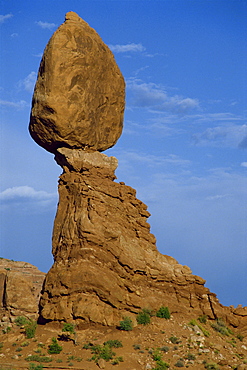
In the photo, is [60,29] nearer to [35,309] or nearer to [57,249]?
[57,249]

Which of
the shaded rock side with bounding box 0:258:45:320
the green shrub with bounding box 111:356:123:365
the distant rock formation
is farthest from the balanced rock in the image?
the green shrub with bounding box 111:356:123:365

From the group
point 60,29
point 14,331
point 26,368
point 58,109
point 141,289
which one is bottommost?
point 26,368

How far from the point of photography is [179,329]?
116 ft

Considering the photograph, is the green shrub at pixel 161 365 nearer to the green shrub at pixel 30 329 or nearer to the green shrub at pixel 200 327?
the green shrub at pixel 200 327

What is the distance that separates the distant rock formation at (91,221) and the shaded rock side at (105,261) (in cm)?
6

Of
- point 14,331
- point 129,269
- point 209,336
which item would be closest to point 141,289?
point 129,269

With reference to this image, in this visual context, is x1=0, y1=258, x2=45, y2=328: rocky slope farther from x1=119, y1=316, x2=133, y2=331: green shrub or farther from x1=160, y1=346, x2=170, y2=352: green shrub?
x1=160, y1=346, x2=170, y2=352: green shrub

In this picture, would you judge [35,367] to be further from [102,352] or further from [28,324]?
[28,324]

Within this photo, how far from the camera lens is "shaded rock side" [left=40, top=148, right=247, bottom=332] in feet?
113

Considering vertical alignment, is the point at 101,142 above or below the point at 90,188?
above

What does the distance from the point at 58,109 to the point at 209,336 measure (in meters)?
15.3

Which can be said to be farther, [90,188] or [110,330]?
[90,188]

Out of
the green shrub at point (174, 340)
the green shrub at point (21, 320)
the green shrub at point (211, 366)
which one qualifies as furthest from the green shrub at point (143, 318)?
the green shrub at point (21, 320)

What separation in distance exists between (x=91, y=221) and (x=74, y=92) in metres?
7.50
